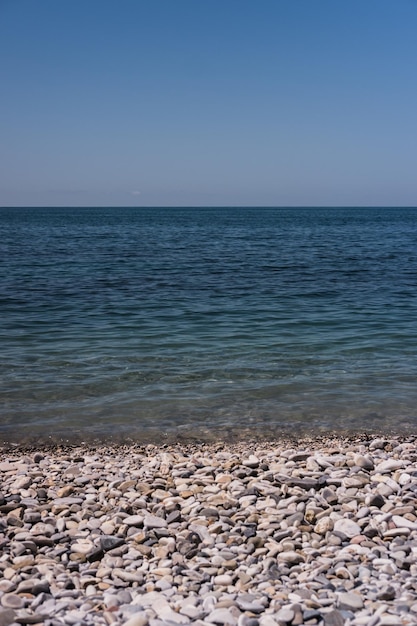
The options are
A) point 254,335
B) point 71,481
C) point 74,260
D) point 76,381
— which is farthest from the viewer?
point 74,260

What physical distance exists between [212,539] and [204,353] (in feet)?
24.4

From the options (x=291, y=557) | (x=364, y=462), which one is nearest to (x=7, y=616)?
(x=291, y=557)

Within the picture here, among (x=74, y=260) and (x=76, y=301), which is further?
(x=74, y=260)

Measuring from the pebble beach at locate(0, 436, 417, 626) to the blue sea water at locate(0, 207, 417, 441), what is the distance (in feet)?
5.68

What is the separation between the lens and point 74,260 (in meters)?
31.0

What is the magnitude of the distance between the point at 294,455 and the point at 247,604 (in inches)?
113

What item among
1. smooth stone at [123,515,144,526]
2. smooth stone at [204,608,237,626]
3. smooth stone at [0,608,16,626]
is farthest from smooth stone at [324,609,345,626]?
smooth stone at [0,608,16,626]

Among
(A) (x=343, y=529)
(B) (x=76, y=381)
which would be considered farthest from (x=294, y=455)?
(B) (x=76, y=381)

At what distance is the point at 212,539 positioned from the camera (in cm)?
541

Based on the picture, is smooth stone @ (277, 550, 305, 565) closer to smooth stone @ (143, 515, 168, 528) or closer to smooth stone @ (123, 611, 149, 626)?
smooth stone @ (143, 515, 168, 528)

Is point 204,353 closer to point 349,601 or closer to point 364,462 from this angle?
point 364,462

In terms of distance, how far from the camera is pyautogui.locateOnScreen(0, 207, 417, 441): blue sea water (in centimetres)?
936

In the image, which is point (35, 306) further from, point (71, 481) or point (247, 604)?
point (247, 604)

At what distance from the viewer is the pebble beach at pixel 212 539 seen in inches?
175
